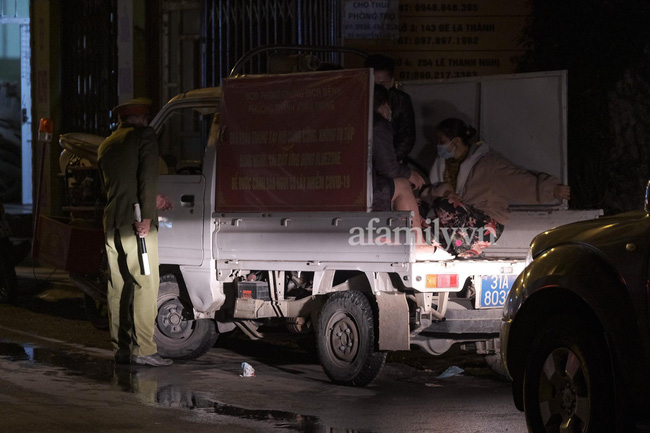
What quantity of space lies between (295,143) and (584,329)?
352 cm

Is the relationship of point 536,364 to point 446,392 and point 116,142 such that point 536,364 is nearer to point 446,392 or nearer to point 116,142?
point 446,392

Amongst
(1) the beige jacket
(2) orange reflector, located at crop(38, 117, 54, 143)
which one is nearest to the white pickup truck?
(1) the beige jacket

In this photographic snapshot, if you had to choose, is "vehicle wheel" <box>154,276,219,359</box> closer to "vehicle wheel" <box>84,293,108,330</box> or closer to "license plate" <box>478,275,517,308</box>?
"vehicle wheel" <box>84,293,108,330</box>

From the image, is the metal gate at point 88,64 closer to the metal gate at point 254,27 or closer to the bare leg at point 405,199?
the metal gate at point 254,27

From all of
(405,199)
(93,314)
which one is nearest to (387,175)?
(405,199)

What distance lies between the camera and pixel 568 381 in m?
5.29

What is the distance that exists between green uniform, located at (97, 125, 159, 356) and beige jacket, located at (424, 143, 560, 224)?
7.34 ft

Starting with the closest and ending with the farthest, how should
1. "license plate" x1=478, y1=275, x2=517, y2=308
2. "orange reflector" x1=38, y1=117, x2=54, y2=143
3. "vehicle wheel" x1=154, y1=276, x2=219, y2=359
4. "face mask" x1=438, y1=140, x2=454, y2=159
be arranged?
"license plate" x1=478, y1=275, x2=517, y2=308, "face mask" x1=438, y1=140, x2=454, y2=159, "vehicle wheel" x1=154, y1=276, x2=219, y2=359, "orange reflector" x1=38, y1=117, x2=54, y2=143

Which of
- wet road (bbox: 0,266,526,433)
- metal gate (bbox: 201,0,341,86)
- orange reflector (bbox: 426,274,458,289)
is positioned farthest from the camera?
Result: metal gate (bbox: 201,0,341,86)

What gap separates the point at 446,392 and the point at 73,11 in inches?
482

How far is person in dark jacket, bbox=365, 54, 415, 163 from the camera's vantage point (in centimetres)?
897

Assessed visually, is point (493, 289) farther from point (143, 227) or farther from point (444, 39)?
point (444, 39)

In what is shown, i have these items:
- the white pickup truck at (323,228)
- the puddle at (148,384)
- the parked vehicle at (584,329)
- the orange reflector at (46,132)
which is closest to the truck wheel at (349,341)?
the white pickup truck at (323,228)

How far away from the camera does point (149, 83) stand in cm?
1659
